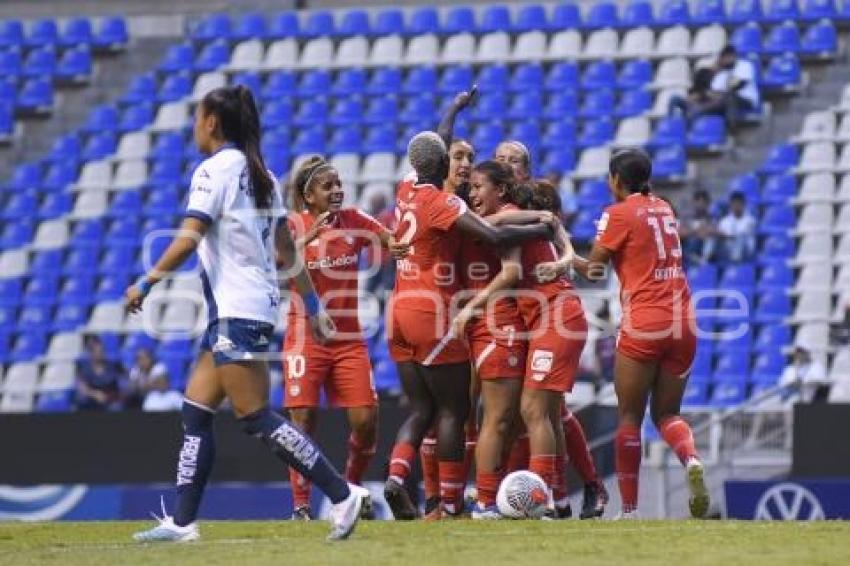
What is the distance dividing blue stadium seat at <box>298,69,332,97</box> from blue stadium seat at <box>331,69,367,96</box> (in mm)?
129

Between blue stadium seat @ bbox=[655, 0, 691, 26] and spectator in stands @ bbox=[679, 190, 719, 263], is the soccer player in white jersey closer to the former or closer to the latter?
spectator in stands @ bbox=[679, 190, 719, 263]

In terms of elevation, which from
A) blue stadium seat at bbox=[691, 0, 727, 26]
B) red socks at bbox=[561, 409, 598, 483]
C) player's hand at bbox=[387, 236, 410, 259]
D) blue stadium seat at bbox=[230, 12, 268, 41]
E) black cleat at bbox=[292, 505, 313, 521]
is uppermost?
blue stadium seat at bbox=[230, 12, 268, 41]

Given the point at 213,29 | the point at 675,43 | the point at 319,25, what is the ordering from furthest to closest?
the point at 213,29 → the point at 319,25 → the point at 675,43

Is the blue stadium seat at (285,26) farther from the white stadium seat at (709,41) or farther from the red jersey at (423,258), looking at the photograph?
the red jersey at (423,258)

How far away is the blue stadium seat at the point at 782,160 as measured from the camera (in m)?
24.7

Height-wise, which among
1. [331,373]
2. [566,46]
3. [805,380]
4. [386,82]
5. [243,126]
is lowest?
[331,373]

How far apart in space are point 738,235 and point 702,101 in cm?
278

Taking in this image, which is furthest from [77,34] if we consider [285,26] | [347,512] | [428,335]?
[347,512]

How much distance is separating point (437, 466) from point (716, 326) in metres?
9.41

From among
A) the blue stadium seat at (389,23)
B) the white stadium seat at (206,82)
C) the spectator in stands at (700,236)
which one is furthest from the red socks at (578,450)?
the white stadium seat at (206,82)

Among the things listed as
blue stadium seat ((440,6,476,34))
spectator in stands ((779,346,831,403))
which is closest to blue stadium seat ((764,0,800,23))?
blue stadium seat ((440,6,476,34))

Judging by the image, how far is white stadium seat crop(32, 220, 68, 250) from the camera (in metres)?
27.5

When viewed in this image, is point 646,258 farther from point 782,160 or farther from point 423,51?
point 423,51

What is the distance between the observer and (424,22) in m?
28.2
